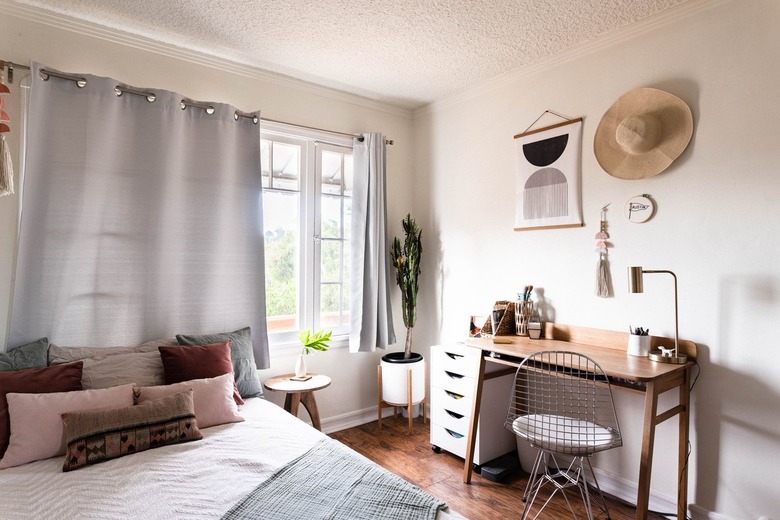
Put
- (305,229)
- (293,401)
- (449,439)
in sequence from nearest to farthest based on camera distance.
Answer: (293,401), (449,439), (305,229)

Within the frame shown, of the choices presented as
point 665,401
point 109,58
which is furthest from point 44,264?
point 665,401

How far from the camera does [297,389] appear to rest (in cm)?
283

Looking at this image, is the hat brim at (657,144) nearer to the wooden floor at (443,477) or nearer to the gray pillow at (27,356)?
the wooden floor at (443,477)

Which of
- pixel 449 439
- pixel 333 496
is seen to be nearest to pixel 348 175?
pixel 449 439

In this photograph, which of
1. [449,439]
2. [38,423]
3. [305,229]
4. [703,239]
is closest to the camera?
[38,423]

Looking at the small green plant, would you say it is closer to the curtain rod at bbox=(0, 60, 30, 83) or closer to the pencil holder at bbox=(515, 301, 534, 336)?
the pencil holder at bbox=(515, 301, 534, 336)

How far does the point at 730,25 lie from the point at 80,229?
352 centimetres

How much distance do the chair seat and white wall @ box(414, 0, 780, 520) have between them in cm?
52

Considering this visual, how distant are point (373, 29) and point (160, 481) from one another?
2.48 m

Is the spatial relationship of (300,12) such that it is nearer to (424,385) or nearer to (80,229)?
(80,229)

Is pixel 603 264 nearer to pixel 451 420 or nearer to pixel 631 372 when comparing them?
pixel 631 372

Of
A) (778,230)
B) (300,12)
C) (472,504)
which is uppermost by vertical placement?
(300,12)

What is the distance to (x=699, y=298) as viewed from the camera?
7.47ft

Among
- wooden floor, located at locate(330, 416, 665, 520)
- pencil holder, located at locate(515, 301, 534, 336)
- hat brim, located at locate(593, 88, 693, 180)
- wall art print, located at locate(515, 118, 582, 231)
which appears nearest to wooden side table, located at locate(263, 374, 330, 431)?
wooden floor, located at locate(330, 416, 665, 520)
